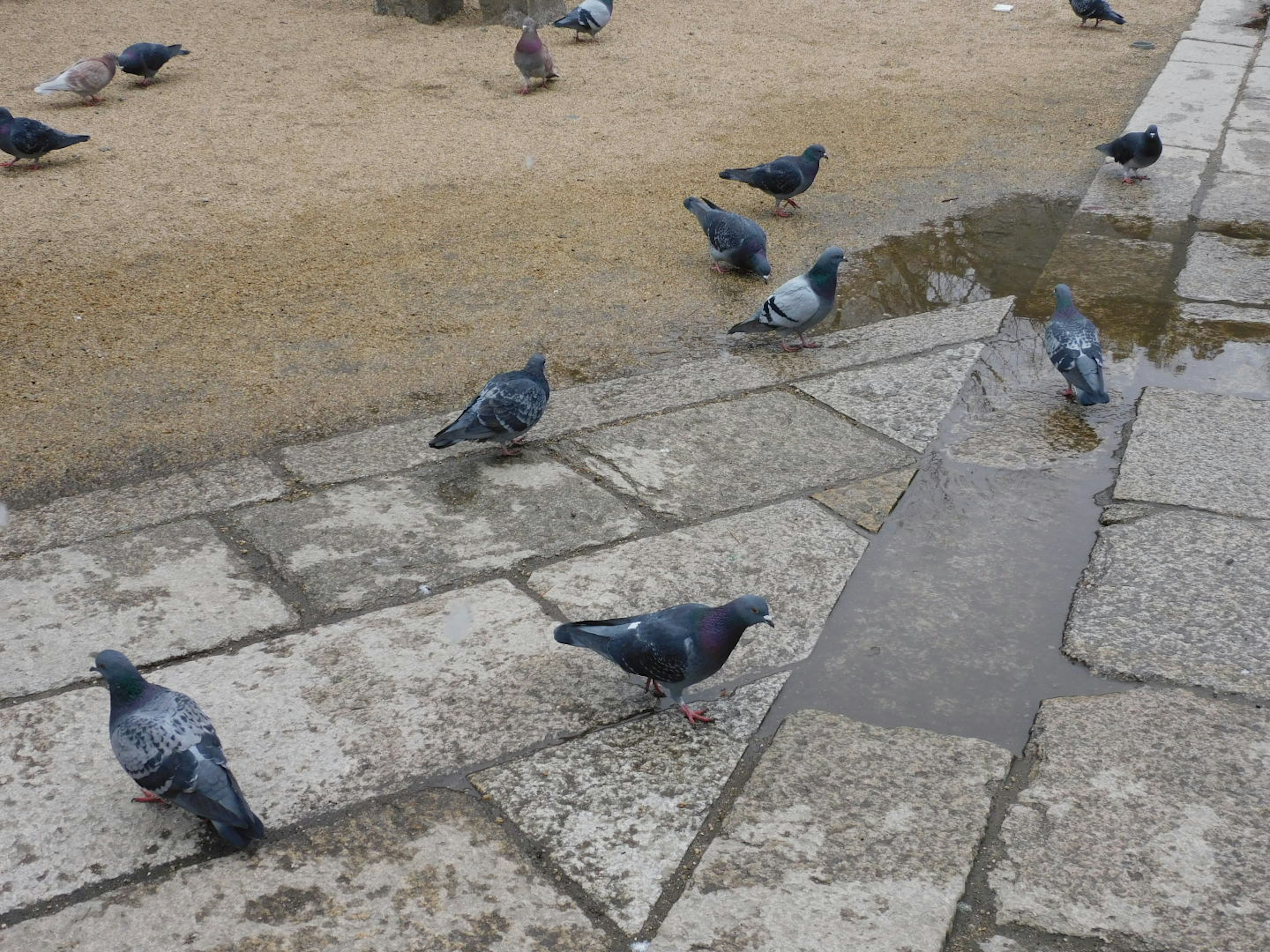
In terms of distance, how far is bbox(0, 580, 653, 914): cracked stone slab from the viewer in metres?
2.77

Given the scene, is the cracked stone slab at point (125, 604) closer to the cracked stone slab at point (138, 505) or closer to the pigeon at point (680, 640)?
the cracked stone slab at point (138, 505)

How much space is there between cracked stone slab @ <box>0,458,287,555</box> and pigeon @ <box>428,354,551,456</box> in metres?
0.67

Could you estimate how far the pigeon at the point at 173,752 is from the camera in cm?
263

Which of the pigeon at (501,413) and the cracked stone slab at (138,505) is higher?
the pigeon at (501,413)

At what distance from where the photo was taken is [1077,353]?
15.1 ft

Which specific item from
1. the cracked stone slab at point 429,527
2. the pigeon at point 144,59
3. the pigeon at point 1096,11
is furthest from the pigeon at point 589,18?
the cracked stone slab at point 429,527

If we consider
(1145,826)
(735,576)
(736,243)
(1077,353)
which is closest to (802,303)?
(736,243)

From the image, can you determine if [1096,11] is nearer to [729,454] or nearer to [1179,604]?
[729,454]

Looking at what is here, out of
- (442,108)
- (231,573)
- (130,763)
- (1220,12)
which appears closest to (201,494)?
(231,573)

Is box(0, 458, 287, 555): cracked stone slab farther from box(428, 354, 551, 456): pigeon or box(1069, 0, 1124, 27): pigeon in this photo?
box(1069, 0, 1124, 27): pigeon

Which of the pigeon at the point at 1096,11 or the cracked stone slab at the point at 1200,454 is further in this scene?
the pigeon at the point at 1096,11

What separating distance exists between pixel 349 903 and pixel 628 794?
2.30 ft

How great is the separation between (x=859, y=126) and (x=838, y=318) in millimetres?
3473

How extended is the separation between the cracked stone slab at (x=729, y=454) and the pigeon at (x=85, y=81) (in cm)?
676
